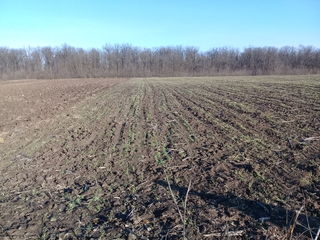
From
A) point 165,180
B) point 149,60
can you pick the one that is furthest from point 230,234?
point 149,60

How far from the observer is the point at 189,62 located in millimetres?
94438

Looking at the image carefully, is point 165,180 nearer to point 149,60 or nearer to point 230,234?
point 230,234

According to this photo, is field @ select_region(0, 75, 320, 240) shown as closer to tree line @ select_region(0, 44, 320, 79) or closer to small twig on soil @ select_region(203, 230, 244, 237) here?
small twig on soil @ select_region(203, 230, 244, 237)

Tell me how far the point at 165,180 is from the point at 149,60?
91.5 meters

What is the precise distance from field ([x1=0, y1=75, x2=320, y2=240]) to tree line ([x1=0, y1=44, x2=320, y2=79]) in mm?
76467

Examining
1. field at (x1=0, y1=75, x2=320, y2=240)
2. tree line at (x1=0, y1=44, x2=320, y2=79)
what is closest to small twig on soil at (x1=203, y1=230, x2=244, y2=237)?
field at (x1=0, y1=75, x2=320, y2=240)

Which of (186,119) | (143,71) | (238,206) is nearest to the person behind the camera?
(238,206)

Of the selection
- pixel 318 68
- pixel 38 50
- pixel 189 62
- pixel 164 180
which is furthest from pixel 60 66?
pixel 164 180

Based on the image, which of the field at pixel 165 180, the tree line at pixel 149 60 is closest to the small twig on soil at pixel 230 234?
the field at pixel 165 180

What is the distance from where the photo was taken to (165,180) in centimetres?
585

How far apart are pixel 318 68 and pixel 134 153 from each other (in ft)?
283

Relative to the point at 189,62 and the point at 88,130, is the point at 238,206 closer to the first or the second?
the point at 88,130

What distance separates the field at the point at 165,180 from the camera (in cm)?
414

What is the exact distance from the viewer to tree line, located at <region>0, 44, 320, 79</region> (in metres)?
87.7
